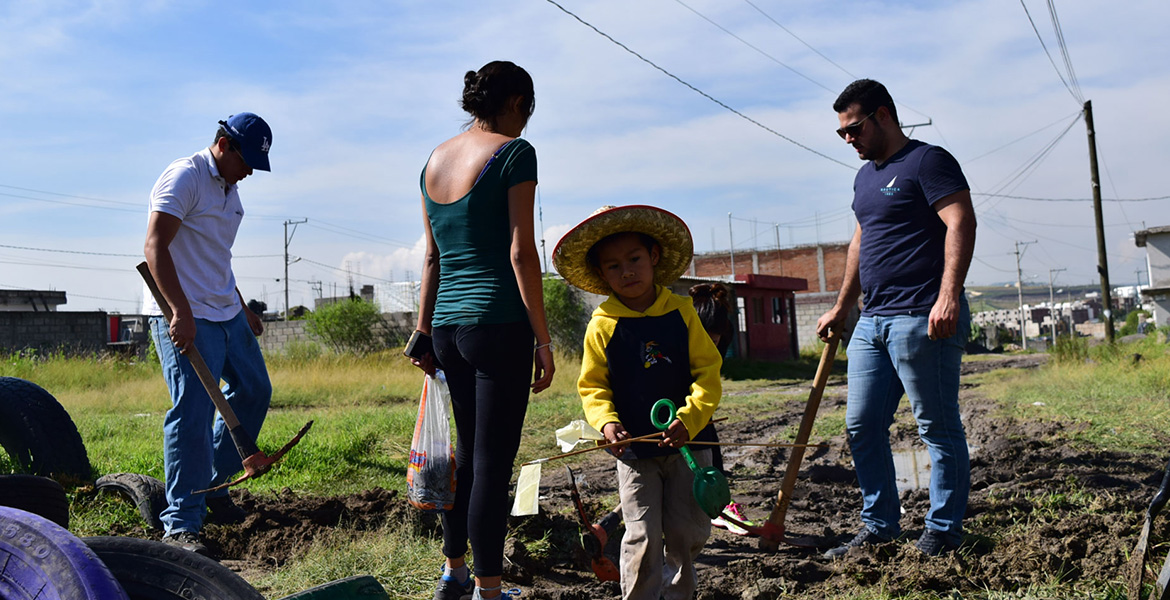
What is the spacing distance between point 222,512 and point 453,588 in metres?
1.77

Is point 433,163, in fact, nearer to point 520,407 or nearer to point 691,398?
point 520,407

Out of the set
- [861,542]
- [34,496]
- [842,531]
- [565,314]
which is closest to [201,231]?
[34,496]

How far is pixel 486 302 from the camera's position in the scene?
3033mm

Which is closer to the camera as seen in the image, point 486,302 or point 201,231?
point 486,302

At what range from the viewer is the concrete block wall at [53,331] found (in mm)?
26562

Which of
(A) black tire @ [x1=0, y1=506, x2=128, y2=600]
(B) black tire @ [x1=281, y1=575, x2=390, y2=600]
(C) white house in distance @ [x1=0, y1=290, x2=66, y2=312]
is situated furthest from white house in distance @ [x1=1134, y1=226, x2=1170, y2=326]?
(C) white house in distance @ [x1=0, y1=290, x2=66, y2=312]

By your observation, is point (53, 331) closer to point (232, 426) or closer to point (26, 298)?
point (26, 298)

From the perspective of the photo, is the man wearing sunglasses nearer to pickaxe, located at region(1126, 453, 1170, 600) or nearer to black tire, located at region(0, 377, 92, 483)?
pickaxe, located at region(1126, 453, 1170, 600)

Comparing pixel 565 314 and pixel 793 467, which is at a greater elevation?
pixel 565 314

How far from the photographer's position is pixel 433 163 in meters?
3.24

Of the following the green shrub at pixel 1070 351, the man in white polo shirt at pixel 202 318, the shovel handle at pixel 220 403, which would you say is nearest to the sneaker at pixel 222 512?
the man in white polo shirt at pixel 202 318

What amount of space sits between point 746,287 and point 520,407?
26138 millimetres

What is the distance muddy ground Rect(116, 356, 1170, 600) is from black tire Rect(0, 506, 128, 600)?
171 centimetres

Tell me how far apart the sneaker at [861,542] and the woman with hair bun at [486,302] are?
150 cm
